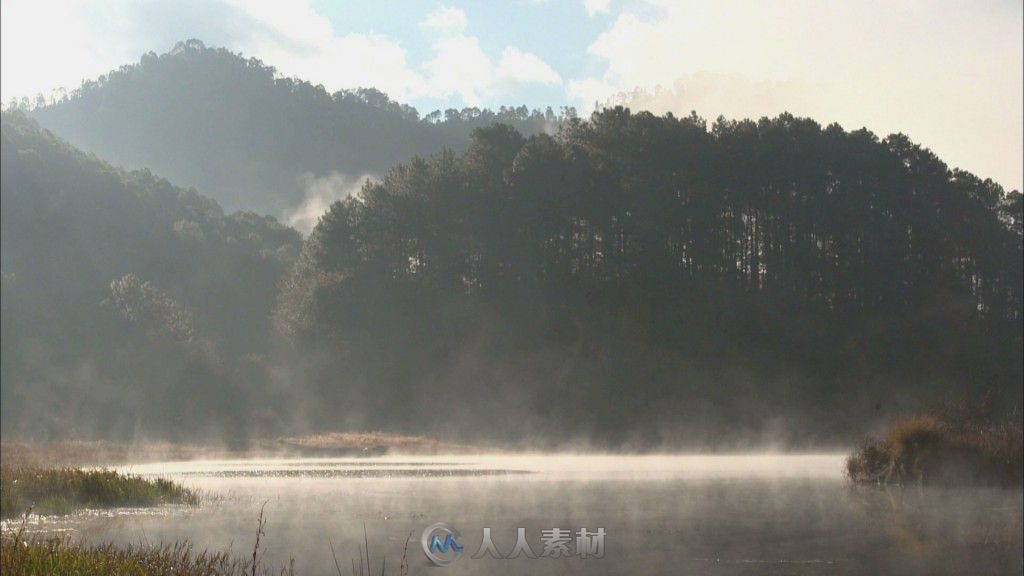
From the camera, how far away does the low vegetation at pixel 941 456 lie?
3322 centimetres

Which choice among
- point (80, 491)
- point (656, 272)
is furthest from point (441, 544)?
point (656, 272)

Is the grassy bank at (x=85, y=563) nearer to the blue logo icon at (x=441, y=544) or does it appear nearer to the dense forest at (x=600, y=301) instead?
the blue logo icon at (x=441, y=544)

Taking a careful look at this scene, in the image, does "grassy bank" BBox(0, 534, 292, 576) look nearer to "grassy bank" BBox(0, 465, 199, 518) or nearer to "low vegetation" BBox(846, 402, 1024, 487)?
"grassy bank" BBox(0, 465, 199, 518)

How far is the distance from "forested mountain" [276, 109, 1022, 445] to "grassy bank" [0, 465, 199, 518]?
5680 centimetres

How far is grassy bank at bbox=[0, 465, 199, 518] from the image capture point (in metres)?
27.4

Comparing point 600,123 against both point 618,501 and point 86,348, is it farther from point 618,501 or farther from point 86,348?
point 618,501

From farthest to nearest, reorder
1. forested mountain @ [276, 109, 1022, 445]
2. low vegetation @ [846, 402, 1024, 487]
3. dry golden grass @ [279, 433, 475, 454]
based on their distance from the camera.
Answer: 1. forested mountain @ [276, 109, 1022, 445]
2. dry golden grass @ [279, 433, 475, 454]
3. low vegetation @ [846, 402, 1024, 487]

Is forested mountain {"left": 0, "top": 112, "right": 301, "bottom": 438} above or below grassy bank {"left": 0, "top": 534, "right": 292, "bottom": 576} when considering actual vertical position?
above

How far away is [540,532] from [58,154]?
361 feet

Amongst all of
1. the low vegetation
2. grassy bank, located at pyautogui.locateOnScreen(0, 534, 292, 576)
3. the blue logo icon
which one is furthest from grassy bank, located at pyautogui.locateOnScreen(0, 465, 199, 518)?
the low vegetation

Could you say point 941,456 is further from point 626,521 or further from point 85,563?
point 85,563

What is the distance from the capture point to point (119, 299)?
101 metres

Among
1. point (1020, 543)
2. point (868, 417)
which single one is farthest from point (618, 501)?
point (868, 417)

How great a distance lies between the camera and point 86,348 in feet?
317
